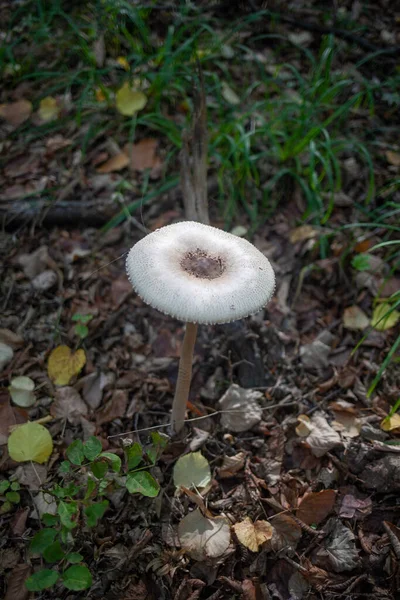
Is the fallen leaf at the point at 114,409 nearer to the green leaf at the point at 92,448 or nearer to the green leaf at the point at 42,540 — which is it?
the green leaf at the point at 92,448

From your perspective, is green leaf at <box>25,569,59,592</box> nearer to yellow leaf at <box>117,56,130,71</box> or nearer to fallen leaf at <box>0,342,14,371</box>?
fallen leaf at <box>0,342,14,371</box>

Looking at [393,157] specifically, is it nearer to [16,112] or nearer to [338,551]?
[338,551]

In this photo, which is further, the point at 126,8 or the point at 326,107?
the point at 126,8

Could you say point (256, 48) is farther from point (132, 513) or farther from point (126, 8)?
point (132, 513)

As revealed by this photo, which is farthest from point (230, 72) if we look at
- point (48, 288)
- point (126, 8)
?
point (48, 288)

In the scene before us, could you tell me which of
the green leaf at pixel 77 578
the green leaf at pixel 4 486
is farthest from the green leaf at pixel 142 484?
the green leaf at pixel 4 486

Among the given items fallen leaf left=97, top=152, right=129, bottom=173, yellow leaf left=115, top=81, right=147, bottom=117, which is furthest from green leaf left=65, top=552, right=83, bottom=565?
yellow leaf left=115, top=81, right=147, bottom=117
